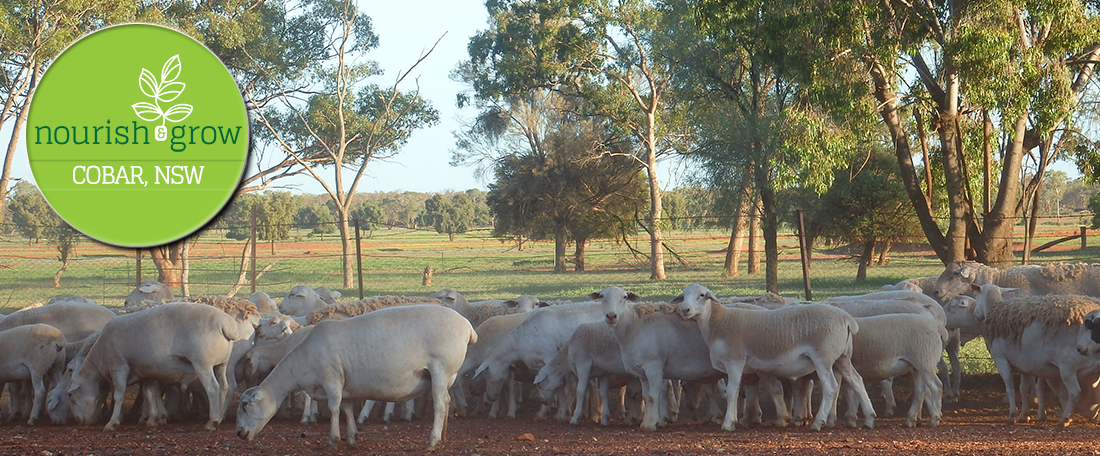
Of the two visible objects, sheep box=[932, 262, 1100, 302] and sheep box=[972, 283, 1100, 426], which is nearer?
sheep box=[972, 283, 1100, 426]

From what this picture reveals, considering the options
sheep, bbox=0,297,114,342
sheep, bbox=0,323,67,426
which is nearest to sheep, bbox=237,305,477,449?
sheep, bbox=0,323,67,426

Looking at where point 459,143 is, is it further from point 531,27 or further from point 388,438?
point 388,438

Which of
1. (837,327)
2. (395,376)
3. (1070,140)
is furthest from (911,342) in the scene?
(1070,140)

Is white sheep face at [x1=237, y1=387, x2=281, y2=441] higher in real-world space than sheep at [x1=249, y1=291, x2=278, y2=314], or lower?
lower

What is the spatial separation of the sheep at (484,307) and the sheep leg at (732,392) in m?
3.83

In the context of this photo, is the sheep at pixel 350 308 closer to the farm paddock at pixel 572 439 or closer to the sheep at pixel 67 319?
the farm paddock at pixel 572 439

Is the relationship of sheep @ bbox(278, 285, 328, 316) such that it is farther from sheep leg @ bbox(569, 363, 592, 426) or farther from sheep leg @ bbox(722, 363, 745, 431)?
sheep leg @ bbox(722, 363, 745, 431)

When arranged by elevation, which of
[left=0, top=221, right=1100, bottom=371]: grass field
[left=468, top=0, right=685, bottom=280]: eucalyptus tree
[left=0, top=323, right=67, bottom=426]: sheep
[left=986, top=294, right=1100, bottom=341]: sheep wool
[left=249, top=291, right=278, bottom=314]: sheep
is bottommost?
[left=0, top=221, right=1100, bottom=371]: grass field

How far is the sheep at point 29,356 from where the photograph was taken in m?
A: 9.43

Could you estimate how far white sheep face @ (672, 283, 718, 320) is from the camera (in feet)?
28.7

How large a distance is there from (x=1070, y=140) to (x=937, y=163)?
3.15m

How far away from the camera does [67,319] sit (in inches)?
433

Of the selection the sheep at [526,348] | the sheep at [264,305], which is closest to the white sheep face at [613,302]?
the sheep at [526,348]

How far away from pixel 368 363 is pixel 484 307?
4.61m
